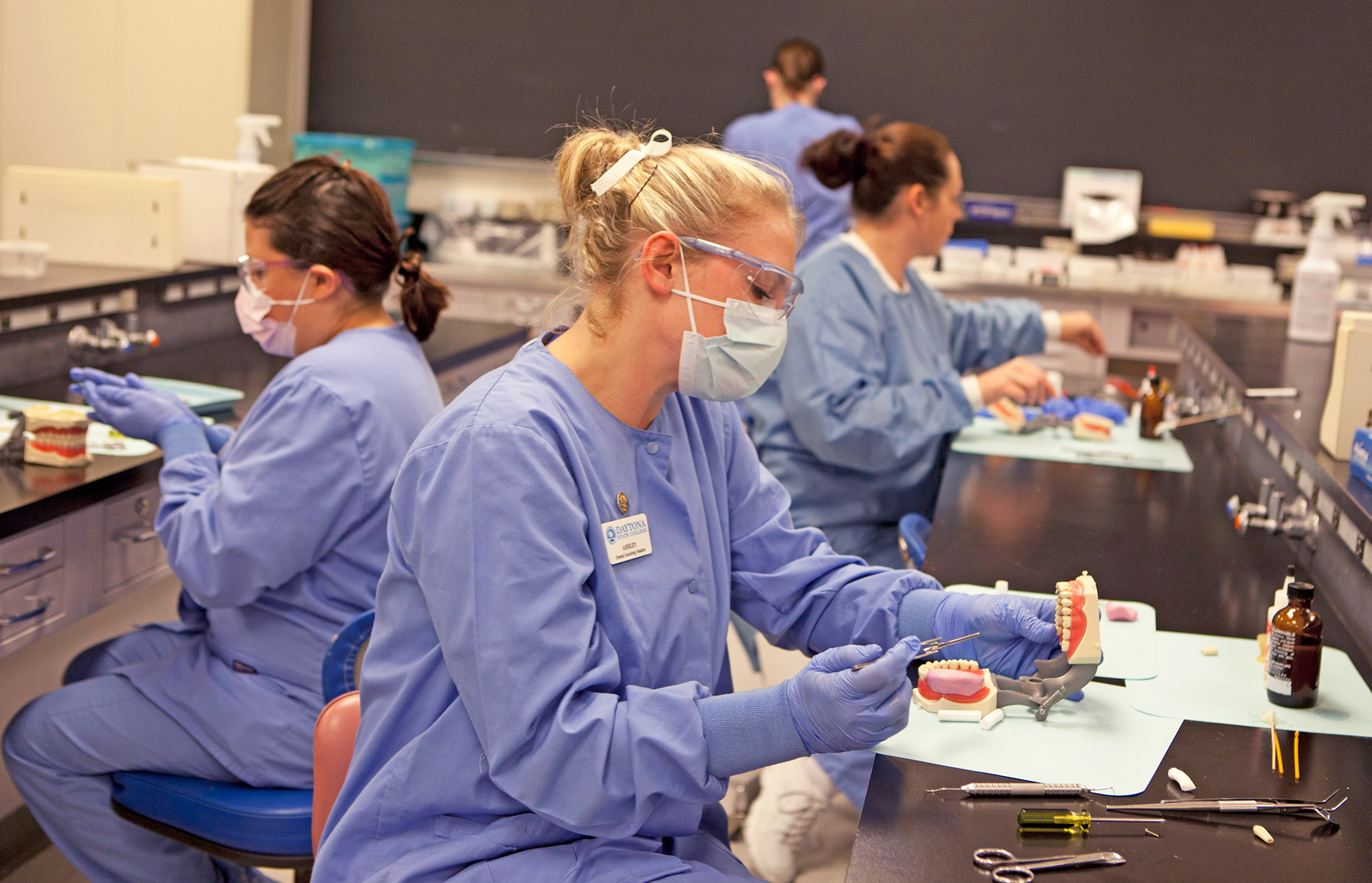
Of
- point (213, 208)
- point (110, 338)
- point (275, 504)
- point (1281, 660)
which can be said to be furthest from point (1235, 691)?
point (213, 208)

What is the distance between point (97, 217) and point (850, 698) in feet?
9.52

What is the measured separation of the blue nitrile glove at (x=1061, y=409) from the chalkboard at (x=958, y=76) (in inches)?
104

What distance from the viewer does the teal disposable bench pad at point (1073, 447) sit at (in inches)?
109

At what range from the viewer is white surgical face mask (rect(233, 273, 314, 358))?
6.85ft

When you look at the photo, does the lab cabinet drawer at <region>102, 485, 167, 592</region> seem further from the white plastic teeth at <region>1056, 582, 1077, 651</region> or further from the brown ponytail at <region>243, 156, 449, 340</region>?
the white plastic teeth at <region>1056, 582, 1077, 651</region>

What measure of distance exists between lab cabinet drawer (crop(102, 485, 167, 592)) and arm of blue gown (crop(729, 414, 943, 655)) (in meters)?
1.23

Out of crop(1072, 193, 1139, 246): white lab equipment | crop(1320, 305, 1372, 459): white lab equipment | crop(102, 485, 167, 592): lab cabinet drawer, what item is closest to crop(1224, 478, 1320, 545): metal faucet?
crop(1320, 305, 1372, 459): white lab equipment

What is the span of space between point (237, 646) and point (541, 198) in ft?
13.1

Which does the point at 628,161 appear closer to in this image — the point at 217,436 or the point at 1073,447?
the point at 217,436

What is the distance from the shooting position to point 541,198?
18.5ft

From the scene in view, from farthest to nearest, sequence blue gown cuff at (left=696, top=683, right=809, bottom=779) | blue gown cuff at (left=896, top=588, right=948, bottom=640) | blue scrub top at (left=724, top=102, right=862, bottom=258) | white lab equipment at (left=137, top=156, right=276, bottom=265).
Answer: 1. blue scrub top at (left=724, top=102, right=862, bottom=258)
2. white lab equipment at (left=137, top=156, right=276, bottom=265)
3. blue gown cuff at (left=896, top=588, right=948, bottom=640)
4. blue gown cuff at (left=696, top=683, right=809, bottom=779)

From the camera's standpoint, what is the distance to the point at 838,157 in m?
2.88

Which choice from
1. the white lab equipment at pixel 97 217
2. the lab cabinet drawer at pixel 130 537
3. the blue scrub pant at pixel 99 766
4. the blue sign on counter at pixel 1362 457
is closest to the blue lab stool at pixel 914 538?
the blue sign on counter at pixel 1362 457

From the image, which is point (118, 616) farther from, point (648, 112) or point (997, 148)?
point (997, 148)
